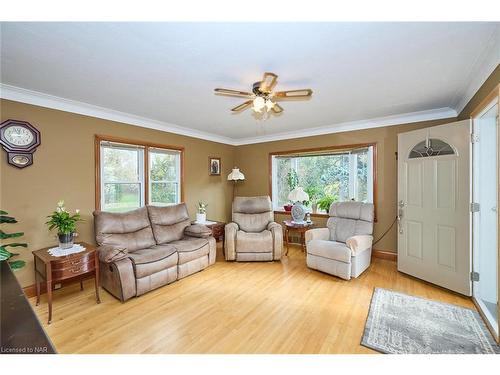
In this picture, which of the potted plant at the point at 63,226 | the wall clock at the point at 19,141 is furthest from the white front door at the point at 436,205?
the wall clock at the point at 19,141

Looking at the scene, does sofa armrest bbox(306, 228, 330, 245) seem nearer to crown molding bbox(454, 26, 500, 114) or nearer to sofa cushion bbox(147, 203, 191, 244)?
sofa cushion bbox(147, 203, 191, 244)

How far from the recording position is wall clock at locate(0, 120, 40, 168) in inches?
96.5

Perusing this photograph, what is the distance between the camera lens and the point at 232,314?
2.25 meters

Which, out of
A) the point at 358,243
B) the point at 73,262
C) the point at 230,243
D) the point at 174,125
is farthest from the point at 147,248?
the point at 358,243

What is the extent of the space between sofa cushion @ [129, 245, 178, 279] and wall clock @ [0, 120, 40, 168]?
5.37 feet

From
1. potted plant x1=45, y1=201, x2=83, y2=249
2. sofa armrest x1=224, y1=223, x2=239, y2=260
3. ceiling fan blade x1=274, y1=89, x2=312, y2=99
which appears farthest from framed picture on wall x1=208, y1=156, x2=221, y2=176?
ceiling fan blade x1=274, y1=89, x2=312, y2=99

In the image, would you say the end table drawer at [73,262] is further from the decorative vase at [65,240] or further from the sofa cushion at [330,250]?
the sofa cushion at [330,250]

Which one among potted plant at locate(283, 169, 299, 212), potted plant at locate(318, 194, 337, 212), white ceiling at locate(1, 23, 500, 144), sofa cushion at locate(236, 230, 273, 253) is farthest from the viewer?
potted plant at locate(283, 169, 299, 212)

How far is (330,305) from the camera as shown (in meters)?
2.39

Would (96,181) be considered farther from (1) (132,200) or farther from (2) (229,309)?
(2) (229,309)

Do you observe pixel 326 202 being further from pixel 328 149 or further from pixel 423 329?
pixel 423 329

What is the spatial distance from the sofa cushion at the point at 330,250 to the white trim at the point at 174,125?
2.17 meters

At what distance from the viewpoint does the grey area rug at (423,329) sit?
1763mm

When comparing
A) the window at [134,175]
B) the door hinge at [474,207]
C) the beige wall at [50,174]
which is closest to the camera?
the door hinge at [474,207]
